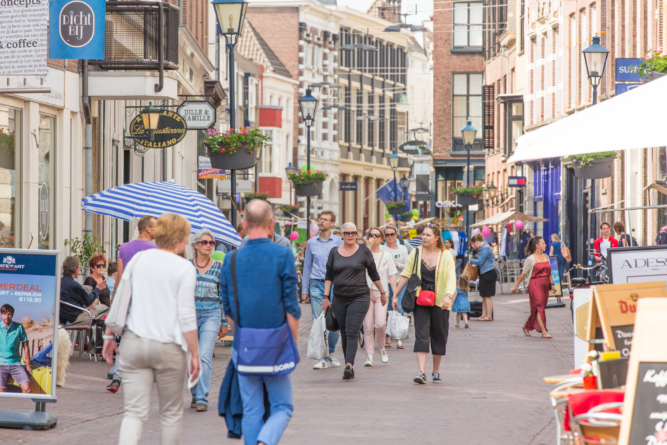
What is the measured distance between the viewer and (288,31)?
246ft

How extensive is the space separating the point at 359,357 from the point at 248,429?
8.02 metres

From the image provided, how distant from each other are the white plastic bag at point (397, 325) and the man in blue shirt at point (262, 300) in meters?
9.47

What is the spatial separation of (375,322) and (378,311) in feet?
0.64

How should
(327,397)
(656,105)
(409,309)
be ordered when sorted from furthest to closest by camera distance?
(409,309) → (327,397) → (656,105)

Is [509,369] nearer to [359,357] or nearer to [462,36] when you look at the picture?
[359,357]

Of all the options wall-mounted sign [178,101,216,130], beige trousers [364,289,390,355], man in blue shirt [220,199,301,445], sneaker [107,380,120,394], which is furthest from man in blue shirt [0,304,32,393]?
wall-mounted sign [178,101,216,130]

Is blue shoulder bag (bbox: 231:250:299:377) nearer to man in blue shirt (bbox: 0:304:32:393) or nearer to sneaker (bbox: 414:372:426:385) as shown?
man in blue shirt (bbox: 0:304:32:393)

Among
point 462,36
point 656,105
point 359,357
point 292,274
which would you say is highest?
point 462,36

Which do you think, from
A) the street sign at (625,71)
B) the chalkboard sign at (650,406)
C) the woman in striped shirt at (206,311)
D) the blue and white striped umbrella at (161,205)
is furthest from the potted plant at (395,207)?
the chalkboard sign at (650,406)

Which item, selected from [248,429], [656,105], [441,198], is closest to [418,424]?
[248,429]

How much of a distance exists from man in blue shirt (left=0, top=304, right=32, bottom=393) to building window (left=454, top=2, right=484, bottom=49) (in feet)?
187

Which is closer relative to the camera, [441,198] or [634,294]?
[634,294]

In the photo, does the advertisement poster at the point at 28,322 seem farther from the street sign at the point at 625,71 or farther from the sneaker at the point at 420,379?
the street sign at the point at 625,71

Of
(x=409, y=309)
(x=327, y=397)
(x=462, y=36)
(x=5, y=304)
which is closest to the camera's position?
(x=5, y=304)
